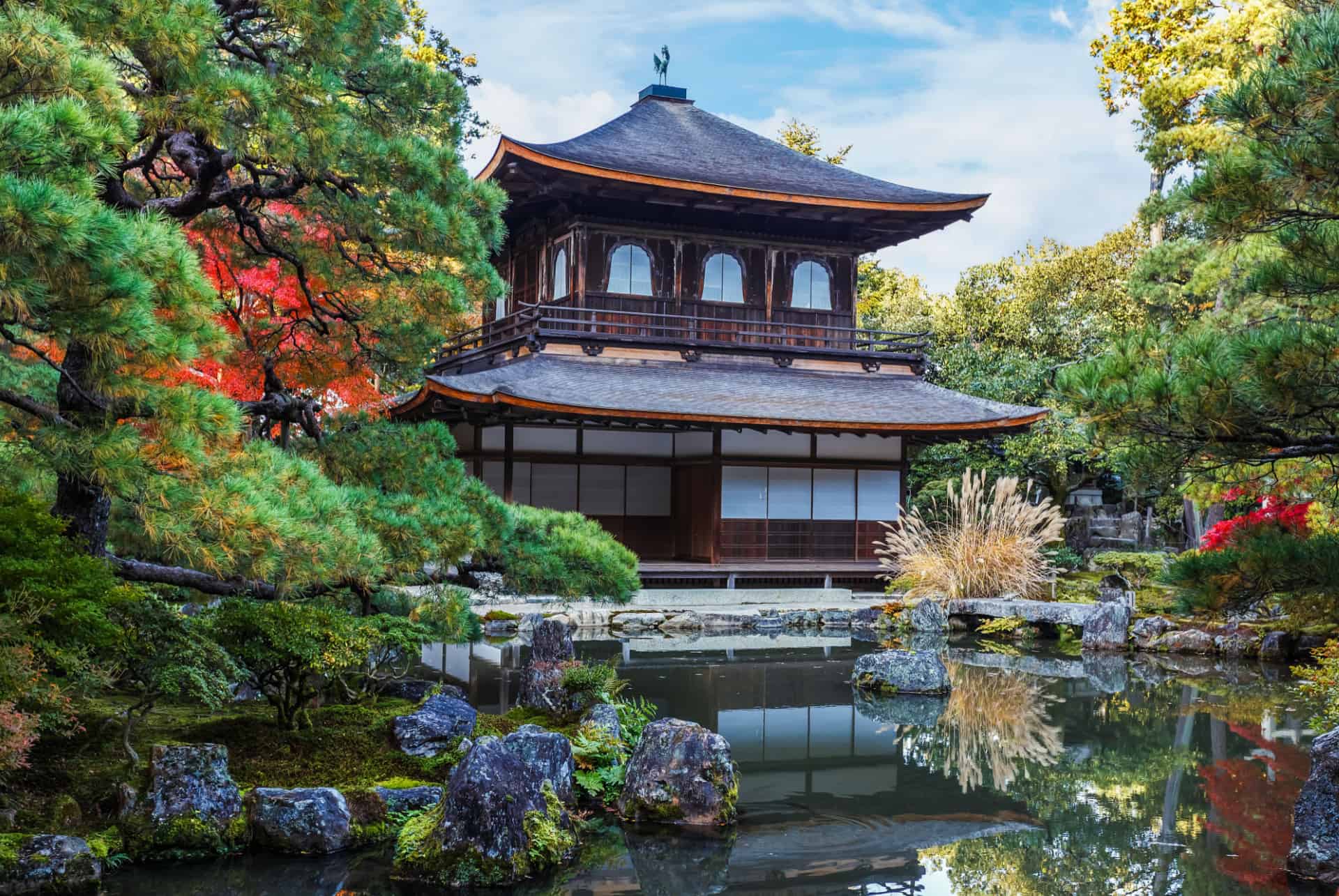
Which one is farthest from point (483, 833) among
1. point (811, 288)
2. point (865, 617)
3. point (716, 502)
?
point (811, 288)

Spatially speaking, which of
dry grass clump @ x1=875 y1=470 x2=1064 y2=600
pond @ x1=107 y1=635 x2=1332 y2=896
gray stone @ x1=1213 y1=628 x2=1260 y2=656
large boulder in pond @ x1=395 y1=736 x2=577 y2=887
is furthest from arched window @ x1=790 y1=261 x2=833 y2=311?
large boulder in pond @ x1=395 y1=736 x2=577 y2=887

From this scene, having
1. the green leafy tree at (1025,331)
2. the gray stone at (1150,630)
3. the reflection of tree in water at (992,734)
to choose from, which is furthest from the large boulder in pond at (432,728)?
the green leafy tree at (1025,331)

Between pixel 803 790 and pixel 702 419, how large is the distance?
Answer: 828 cm

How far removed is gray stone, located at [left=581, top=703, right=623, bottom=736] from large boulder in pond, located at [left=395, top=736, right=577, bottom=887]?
1.31 metres

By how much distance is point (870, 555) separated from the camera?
1602 cm

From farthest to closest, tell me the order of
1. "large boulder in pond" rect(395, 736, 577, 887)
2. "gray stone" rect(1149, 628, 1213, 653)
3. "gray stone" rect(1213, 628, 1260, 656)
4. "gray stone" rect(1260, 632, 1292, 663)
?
"gray stone" rect(1149, 628, 1213, 653)
"gray stone" rect(1213, 628, 1260, 656)
"gray stone" rect(1260, 632, 1292, 663)
"large boulder in pond" rect(395, 736, 577, 887)

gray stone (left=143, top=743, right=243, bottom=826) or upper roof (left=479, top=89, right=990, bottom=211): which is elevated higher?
upper roof (left=479, top=89, right=990, bottom=211)

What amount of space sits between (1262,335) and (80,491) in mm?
4678

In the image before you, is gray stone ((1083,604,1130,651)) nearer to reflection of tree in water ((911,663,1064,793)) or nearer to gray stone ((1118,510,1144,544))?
reflection of tree in water ((911,663,1064,793))

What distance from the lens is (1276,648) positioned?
445 inches

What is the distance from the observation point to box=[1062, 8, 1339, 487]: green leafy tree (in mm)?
4254

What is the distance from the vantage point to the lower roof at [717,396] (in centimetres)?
1346

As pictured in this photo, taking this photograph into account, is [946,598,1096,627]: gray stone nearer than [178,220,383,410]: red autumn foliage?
No

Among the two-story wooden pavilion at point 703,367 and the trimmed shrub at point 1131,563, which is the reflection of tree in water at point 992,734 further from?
the trimmed shrub at point 1131,563
